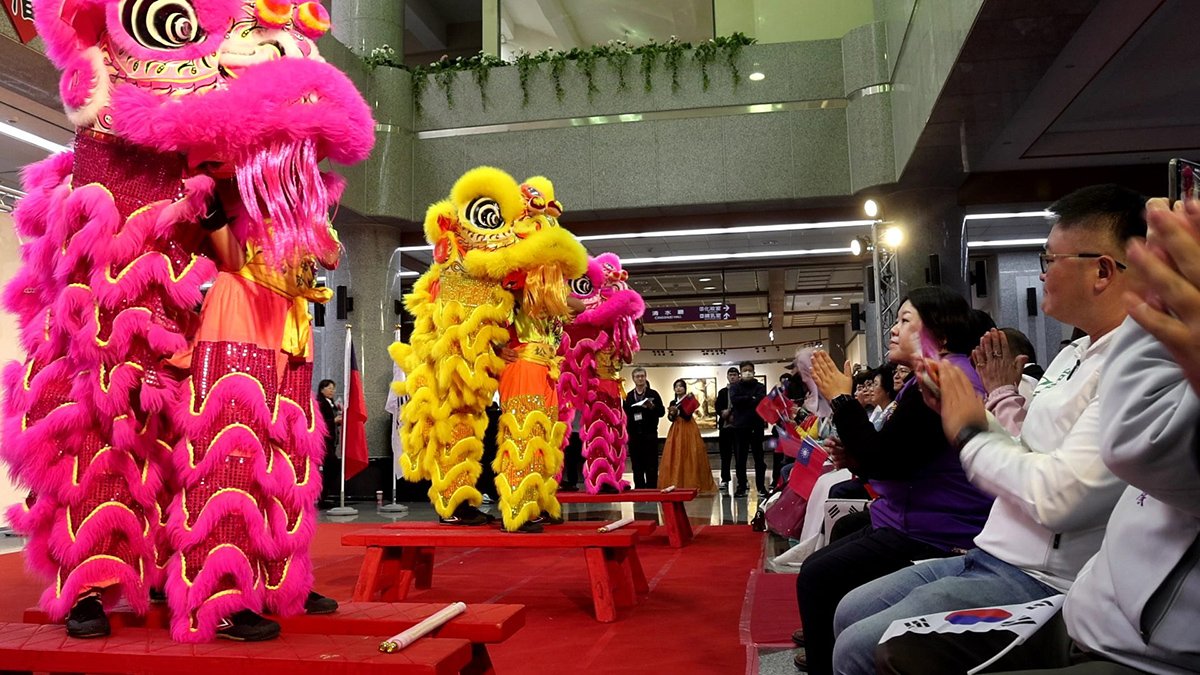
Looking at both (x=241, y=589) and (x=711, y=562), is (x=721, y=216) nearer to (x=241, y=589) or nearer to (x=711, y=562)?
(x=711, y=562)

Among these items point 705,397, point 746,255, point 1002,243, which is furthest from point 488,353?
point 705,397

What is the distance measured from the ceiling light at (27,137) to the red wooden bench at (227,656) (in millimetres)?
5803

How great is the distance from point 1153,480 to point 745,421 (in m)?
9.09

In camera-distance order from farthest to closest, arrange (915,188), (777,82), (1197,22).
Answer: (777,82)
(915,188)
(1197,22)

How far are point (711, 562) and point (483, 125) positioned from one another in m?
6.04

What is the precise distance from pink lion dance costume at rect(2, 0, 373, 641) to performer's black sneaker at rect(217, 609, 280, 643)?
0.08ft

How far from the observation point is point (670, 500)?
234 inches

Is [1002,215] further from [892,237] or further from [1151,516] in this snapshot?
[1151,516]

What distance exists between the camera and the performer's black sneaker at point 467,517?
14.6 feet

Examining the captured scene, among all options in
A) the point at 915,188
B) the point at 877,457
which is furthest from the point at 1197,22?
the point at 877,457

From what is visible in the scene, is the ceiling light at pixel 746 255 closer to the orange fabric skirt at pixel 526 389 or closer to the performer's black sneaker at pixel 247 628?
the orange fabric skirt at pixel 526 389

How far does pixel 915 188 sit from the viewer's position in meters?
8.75

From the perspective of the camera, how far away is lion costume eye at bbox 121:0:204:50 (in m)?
2.23

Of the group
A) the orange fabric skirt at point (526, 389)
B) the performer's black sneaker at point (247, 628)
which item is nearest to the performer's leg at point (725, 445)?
the orange fabric skirt at point (526, 389)
